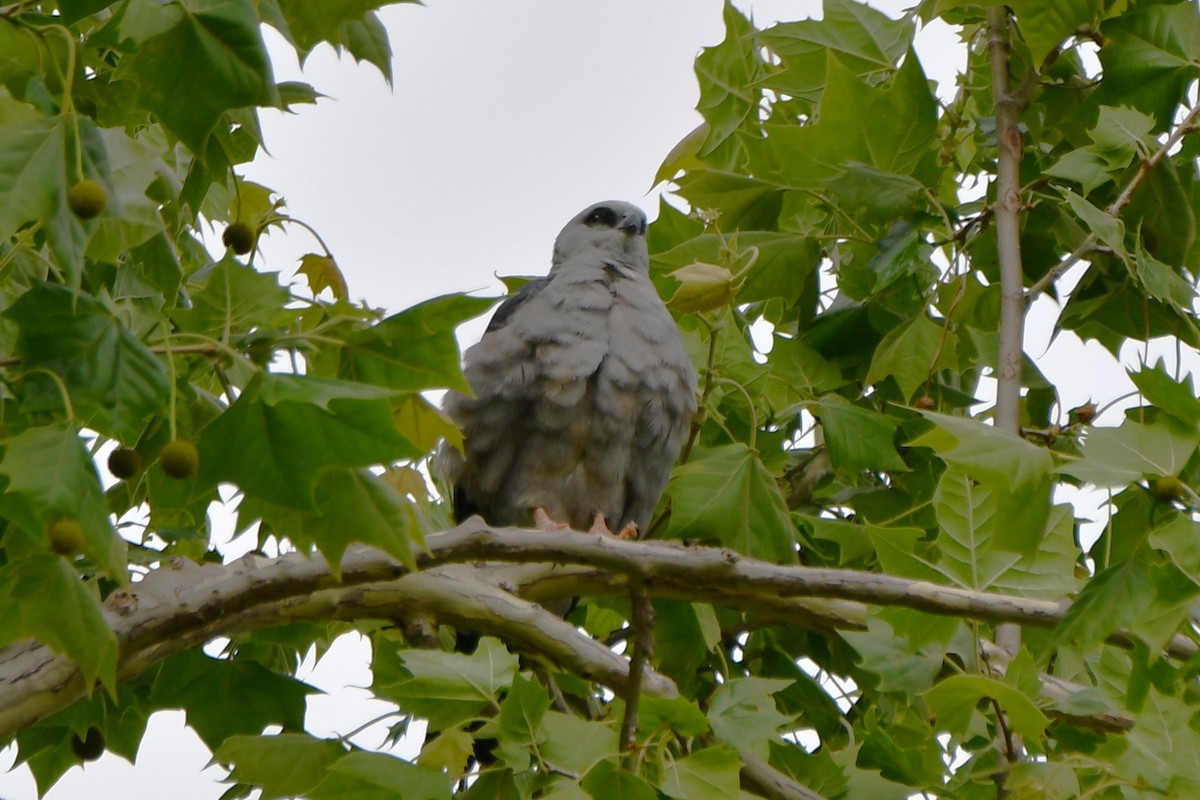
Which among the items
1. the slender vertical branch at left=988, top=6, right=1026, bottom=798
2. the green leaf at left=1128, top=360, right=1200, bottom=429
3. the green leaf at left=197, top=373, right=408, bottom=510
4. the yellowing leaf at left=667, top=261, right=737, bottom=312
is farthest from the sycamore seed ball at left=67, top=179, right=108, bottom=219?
the slender vertical branch at left=988, top=6, right=1026, bottom=798

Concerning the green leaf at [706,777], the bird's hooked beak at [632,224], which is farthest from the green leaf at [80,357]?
the bird's hooked beak at [632,224]

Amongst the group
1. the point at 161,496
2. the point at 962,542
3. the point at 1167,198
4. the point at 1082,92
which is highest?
the point at 1082,92

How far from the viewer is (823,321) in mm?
3609

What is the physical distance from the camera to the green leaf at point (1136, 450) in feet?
6.26

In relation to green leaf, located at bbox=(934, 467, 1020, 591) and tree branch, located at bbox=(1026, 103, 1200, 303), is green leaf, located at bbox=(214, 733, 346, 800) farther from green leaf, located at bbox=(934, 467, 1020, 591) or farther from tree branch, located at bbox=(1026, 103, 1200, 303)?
tree branch, located at bbox=(1026, 103, 1200, 303)

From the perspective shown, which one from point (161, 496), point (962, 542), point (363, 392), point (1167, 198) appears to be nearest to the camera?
point (363, 392)

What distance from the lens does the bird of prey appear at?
3.99m

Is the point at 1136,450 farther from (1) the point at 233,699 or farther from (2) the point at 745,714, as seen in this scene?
(1) the point at 233,699

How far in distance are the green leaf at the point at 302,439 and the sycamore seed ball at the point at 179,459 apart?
5cm

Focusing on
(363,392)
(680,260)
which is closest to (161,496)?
(363,392)

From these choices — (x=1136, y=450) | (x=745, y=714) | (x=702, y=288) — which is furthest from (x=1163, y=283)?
(x=745, y=714)

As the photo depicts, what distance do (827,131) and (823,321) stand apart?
61cm

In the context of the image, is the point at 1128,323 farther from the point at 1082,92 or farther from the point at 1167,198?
the point at 1082,92

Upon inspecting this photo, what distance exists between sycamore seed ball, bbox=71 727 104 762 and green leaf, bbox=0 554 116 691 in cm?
102
